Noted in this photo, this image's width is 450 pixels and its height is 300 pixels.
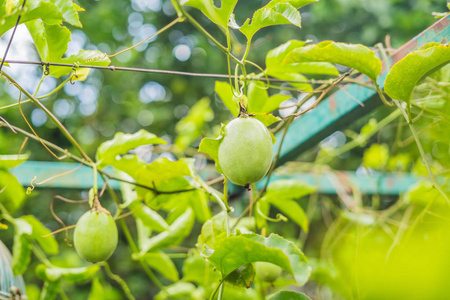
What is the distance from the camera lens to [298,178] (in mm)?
1390

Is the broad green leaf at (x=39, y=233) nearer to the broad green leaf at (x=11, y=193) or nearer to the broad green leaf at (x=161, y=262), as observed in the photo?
the broad green leaf at (x=11, y=193)

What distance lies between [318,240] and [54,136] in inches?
78.9

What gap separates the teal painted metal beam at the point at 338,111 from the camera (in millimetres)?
692

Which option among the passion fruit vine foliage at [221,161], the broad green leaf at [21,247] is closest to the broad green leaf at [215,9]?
the passion fruit vine foliage at [221,161]

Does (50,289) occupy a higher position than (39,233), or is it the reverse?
(39,233)

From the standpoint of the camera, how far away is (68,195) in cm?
284

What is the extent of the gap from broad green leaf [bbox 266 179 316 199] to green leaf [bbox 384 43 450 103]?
0.39m

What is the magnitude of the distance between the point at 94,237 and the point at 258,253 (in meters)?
0.29

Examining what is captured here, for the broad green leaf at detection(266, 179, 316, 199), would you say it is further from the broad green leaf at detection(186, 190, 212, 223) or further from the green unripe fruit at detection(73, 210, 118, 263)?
the green unripe fruit at detection(73, 210, 118, 263)

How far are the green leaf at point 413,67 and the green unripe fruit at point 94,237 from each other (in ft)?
1.50

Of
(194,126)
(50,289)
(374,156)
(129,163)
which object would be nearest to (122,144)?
(129,163)

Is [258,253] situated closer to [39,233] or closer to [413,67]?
[413,67]

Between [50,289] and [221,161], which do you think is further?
[50,289]

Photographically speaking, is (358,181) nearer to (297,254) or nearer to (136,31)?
(297,254)
